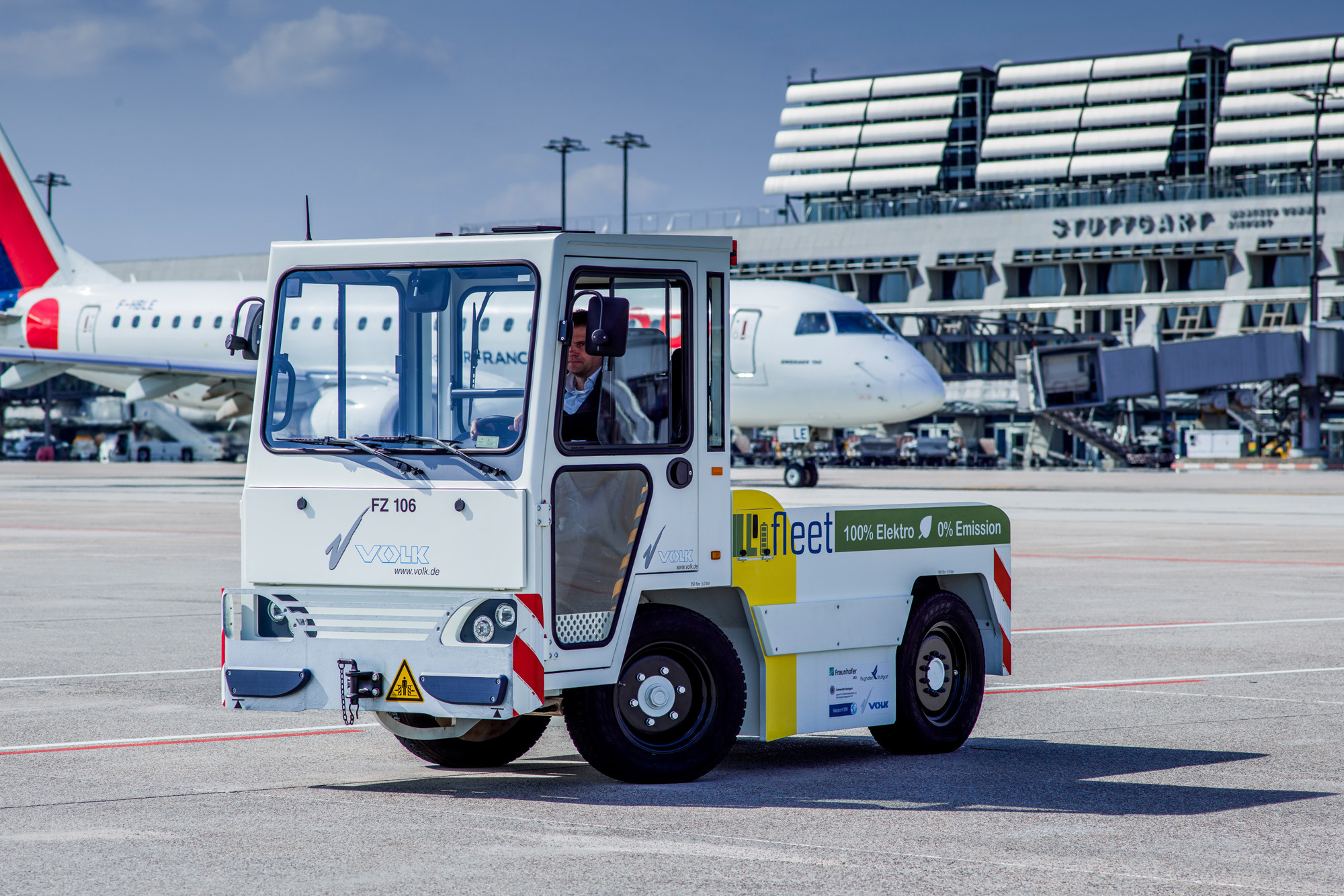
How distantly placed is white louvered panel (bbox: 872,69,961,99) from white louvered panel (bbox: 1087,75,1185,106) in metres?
12.1

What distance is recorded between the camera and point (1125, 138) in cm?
11419

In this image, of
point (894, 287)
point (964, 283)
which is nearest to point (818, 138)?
point (894, 287)

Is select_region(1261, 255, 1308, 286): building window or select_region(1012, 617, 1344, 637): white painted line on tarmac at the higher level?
select_region(1261, 255, 1308, 286): building window

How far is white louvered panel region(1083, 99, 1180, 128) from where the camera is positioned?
112875 millimetres

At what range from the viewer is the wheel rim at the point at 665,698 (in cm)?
796

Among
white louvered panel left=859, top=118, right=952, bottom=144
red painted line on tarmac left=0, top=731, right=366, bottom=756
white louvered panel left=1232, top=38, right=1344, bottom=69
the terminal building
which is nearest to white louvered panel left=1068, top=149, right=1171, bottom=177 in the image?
the terminal building

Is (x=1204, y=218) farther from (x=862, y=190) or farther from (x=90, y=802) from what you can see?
(x=90, y=802)

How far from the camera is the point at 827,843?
6766mm

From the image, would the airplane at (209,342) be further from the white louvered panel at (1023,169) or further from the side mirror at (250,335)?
the white louvered panel at (1023,169)

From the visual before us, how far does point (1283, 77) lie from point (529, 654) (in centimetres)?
11249

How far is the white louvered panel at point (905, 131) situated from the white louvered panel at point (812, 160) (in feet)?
6.42

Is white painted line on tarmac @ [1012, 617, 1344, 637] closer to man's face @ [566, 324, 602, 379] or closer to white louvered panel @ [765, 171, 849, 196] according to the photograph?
man's face @ [566, 324, 602, 379]

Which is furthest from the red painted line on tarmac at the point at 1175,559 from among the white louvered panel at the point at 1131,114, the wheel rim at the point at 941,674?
the white louvered panel at the point at 1131,114

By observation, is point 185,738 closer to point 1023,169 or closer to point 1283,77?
point 1283,77
